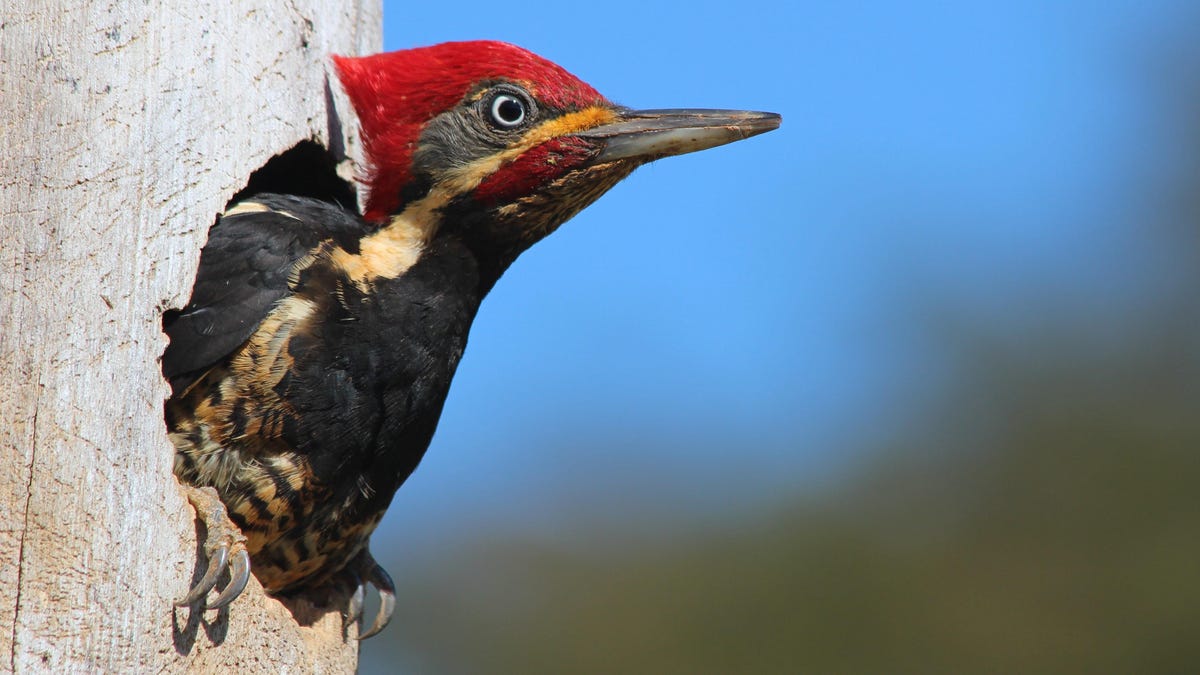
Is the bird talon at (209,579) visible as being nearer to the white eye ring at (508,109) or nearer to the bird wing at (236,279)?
the bird wing at (236,279)

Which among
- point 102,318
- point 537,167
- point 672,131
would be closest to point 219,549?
point 102,318

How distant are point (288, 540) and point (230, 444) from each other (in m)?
0.34

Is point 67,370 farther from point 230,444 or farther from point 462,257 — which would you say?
point 462,257

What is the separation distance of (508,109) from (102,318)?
3.89 feet

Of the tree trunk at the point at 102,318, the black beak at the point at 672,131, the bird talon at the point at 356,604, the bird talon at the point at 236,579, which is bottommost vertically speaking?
the bird talon at the point at 356,604

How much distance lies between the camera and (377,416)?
11.4ft

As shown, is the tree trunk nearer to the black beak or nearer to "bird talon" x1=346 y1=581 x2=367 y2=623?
"bird talon" x1=346 y1=581 x2=367 y2=623

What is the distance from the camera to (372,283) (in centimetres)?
349

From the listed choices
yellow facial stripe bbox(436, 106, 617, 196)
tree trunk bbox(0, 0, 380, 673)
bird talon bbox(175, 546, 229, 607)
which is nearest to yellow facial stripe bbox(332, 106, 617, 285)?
yellow facial stripe bbox(436, 106, 617, 196)

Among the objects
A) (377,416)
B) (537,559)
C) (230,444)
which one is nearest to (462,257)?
(377,416)

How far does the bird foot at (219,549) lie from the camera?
2959 millimetres

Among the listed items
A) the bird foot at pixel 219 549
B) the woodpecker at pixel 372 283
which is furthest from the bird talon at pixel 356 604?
the bird foot at pixel 219 549

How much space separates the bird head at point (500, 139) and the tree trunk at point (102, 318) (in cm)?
52

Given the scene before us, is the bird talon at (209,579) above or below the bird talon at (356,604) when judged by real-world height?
above
